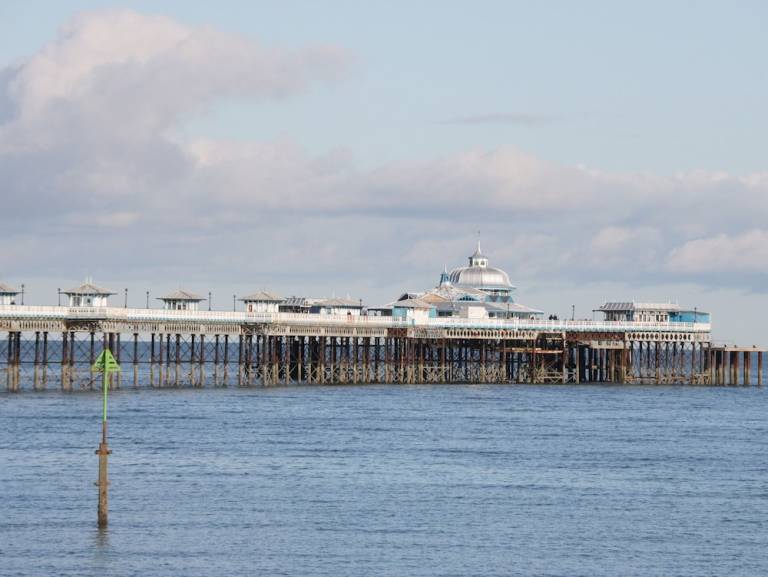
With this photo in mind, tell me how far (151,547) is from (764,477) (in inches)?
1191

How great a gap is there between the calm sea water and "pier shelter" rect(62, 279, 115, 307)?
1196 cm

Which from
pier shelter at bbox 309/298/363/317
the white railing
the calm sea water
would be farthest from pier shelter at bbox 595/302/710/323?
the calm sea water

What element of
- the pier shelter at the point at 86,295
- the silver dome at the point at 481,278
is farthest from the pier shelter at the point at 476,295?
the pier shelter at the point at 86,295

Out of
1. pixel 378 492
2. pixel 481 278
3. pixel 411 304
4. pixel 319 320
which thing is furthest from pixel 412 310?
pixel 378 492

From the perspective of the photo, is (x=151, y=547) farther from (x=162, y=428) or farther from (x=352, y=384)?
(x=352, y=384)

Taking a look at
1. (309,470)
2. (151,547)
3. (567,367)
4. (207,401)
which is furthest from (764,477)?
(567,367)

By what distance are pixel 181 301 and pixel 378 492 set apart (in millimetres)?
61595

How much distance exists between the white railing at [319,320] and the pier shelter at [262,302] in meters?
4.28

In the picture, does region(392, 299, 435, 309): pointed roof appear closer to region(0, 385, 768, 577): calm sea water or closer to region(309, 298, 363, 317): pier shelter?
region(309, 298, 363, 317): pier shelter

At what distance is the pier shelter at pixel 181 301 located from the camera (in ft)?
406

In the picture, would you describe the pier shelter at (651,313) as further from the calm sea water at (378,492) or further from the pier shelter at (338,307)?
the calm sea water at (378,492)

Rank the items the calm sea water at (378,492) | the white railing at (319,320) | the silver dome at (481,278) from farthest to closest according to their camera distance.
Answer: the silver dome at (481,278) → the white railing at (319,320) → the calm sea water at (378,492)

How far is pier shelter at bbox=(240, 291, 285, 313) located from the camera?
433ft

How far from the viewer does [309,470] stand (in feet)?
234
